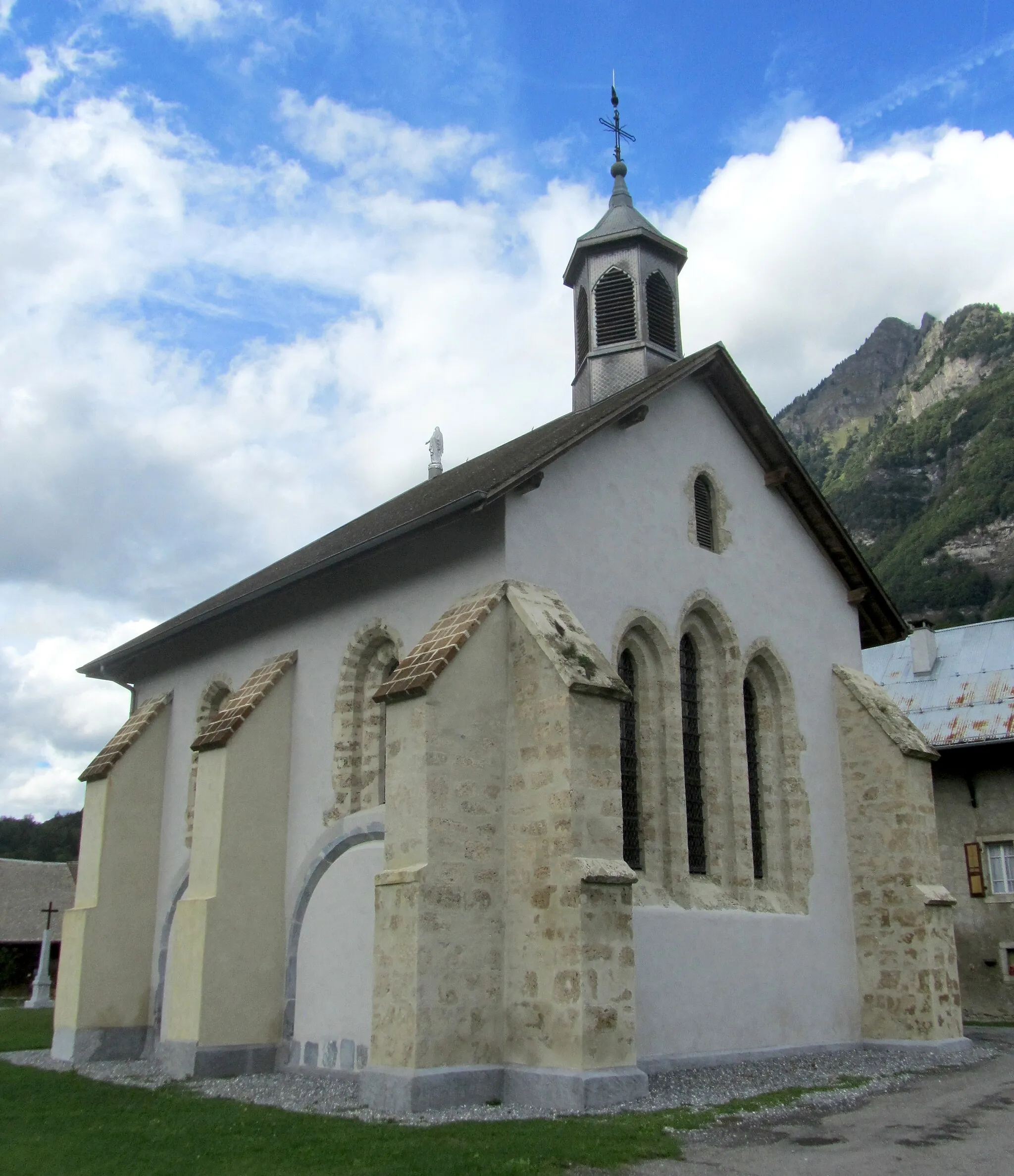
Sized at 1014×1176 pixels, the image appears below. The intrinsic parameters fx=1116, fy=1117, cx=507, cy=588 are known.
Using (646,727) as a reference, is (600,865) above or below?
below

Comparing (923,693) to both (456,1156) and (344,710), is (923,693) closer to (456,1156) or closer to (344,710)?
(344,710)

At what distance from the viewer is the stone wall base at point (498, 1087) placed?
1022 centimetres

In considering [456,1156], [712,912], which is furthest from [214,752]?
[456,1156]

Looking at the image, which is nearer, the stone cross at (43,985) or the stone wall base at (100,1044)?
the stone wall base at (100,1044)

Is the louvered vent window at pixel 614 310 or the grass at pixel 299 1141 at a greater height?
the louvered vent window at pixel 614 310

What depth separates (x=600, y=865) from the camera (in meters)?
10.9

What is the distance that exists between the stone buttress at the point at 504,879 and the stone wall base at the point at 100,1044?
7.82 m

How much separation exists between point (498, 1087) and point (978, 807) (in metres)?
17.6

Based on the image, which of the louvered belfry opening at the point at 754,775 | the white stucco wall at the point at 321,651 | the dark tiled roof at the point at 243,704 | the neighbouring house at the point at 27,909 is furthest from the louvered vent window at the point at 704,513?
the neighbouring house at the point at 27,909

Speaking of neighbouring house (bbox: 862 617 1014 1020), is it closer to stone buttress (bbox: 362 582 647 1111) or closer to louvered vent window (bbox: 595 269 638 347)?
louvered vent window (bbox: 595 269 638 347)

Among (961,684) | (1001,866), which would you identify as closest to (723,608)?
(1001,866)

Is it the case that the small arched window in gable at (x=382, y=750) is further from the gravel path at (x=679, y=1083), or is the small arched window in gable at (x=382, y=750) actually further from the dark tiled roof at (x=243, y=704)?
the gravel path at (x=679, y=1083)

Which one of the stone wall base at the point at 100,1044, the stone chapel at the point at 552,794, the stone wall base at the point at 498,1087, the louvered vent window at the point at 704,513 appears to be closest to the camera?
the stone wall base at the point at 498,1087

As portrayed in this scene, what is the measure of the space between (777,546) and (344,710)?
7.00m
